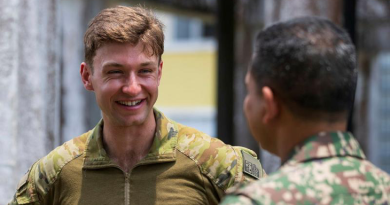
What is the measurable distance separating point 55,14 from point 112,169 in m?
1.85

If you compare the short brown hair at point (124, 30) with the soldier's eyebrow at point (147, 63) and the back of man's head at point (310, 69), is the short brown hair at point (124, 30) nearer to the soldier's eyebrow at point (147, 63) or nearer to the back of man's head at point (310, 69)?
the soldier's eyebrow at point (147, 63)

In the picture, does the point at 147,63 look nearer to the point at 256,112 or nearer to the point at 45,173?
the point at 45,173

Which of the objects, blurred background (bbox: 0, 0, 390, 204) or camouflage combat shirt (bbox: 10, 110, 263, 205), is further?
blurred background (bbox: 0, 0, 390, 204)

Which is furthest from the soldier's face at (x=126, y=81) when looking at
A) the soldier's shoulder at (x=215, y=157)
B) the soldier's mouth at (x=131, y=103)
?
the soldier's shoulder at (x=215, y=157)

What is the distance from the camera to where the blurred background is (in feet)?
14.8

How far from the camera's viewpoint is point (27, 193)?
3379 millimetres

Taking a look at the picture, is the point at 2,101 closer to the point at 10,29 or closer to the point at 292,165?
the point at 10,29

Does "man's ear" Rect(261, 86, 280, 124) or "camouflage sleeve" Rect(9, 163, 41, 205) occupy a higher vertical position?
Result: "man's ear" Rect(261, 86, 280, 124)

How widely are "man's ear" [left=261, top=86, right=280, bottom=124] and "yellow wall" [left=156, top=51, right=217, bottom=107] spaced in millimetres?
17767

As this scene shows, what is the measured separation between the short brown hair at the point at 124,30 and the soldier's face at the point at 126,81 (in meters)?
0.03

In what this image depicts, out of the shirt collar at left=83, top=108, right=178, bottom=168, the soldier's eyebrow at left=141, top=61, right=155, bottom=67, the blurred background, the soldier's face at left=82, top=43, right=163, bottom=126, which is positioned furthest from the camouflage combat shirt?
the blurred background

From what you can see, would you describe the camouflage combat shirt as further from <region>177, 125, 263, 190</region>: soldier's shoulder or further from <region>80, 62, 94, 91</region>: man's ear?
<region>80, 62, 94, 91</region>: man's ear

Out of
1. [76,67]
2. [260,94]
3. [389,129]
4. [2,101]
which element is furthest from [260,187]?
[389,129]

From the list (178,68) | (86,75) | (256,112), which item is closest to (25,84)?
(86,75)
